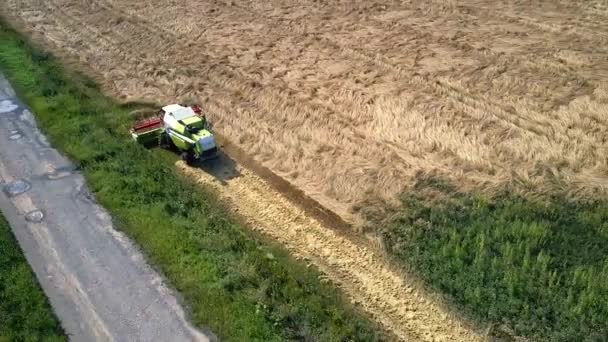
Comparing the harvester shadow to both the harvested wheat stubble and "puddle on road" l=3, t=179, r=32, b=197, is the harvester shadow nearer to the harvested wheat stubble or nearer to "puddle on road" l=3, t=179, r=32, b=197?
the harvested wheat stubble

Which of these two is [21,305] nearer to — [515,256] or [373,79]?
[515,256]

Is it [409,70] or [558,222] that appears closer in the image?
[558,222]

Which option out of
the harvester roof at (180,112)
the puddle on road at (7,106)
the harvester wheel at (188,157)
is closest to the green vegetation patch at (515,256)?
the harvester wheel at (188,157)

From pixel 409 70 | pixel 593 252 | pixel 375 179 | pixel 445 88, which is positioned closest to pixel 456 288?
pixel 593 252

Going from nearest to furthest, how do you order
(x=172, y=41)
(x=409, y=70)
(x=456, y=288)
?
1. (x=456, y=288)
2. (x=409, y=70)
3. (x=172, y=41)

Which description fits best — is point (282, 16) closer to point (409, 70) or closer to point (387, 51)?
point (387, 51)
